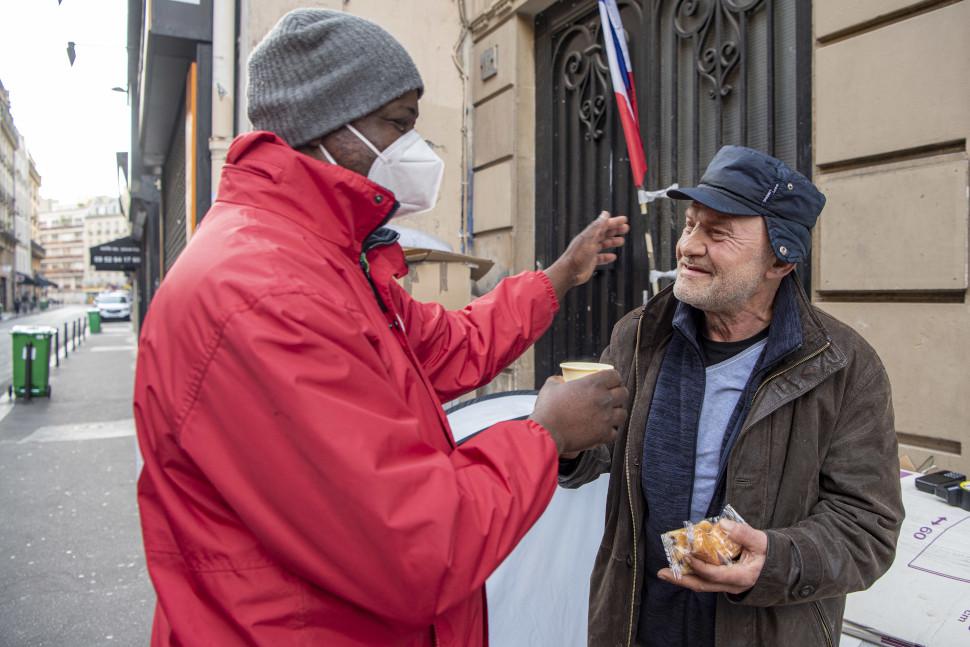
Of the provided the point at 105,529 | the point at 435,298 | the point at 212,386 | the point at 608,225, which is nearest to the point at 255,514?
the point at 212,386

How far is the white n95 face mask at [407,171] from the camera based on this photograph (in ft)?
5.46

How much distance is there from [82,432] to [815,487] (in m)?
9.16

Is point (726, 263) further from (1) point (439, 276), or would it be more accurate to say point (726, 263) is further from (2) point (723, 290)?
(1) point (439, 276)

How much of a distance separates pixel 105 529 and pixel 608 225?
4762 mm

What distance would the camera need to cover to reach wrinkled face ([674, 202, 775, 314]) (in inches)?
77.3

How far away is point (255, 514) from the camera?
115cm

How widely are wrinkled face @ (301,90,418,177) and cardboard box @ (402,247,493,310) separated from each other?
276 centimetres

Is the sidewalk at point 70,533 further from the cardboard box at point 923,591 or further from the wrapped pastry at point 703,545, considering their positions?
the cardboard box at point 923,591

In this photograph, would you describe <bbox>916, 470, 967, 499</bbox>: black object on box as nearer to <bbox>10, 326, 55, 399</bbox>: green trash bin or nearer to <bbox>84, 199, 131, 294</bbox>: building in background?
<bbox>10, 326, 55, 399</bbox>: green trash bin

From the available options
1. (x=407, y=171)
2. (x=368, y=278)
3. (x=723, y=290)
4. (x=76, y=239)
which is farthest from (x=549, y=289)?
A: (x=76, y=239)

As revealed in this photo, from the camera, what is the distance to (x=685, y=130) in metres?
4.33

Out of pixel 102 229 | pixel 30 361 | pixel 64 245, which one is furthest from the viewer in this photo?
pixel 64 245

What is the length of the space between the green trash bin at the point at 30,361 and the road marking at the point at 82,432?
2494mm

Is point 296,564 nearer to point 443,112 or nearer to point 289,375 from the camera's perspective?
point 289,375
